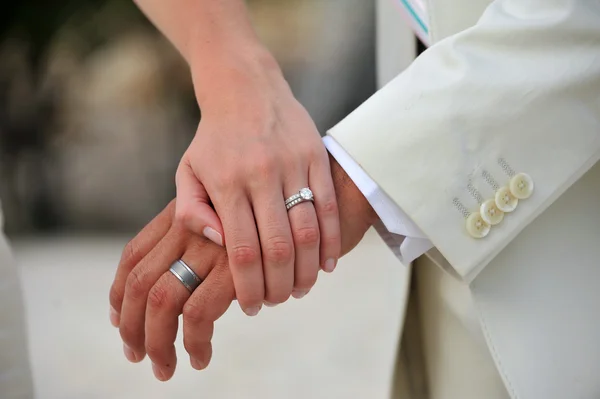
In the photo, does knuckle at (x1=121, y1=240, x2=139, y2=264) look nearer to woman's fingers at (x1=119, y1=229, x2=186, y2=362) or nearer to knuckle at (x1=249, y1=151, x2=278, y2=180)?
woman's fingers at (x1=119, y1=229, x2=186, y2=362)

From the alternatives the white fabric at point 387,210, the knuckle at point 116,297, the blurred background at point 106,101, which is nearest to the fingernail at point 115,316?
the knuckle at point 116,297

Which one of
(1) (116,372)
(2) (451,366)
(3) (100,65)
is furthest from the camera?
(3) (100,65)

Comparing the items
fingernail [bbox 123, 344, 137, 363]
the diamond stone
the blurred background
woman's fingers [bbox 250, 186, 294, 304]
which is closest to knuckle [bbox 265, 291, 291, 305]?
woman's fingers [bbox 250, 186, 294, 304]

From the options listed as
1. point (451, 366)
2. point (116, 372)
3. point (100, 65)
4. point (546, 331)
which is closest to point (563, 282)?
point (546, 331)

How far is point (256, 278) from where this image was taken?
2.13 feet

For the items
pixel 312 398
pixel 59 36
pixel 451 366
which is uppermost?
pixel 59 36

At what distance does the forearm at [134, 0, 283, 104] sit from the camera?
0.79 meters

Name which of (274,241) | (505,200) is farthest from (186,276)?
(505,200)

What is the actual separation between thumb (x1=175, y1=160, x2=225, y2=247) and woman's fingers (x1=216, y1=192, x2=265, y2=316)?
16 millimetres

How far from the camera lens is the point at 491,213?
0.62 meters

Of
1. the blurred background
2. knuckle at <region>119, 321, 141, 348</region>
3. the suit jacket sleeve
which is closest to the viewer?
the suit jacket sleeve

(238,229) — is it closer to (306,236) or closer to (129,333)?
(306,236)

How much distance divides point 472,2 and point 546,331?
1.22ft

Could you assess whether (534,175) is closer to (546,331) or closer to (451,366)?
(546,331)
